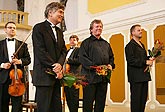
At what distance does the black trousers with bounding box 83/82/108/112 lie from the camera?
11.7 feet

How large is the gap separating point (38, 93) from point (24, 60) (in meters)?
1.13

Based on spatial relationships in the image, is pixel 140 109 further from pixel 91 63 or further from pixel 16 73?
pixel 16 73

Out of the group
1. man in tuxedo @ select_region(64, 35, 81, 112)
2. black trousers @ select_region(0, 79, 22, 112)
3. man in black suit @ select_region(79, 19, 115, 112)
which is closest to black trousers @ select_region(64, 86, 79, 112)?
man in tuxedo @ select_region(64, 35, 81, 112)

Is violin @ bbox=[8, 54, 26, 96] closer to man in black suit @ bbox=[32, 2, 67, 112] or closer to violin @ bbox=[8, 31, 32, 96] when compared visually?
violin @ bbox=[8, 31, 32, 96]

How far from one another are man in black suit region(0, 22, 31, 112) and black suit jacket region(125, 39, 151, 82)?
1.38 meters

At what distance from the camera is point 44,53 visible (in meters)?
2.83

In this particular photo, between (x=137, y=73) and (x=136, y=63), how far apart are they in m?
0.14

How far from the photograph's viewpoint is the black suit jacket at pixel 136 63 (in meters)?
3.88

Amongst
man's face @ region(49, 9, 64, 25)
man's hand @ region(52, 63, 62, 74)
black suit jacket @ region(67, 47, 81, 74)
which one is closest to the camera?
man's hand @ region(52, 63, 62, 74)

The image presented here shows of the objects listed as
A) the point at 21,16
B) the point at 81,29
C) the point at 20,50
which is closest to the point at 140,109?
the point at 20,50

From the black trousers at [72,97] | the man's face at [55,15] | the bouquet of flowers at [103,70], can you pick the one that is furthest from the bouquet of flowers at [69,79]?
the black trousers at [72,97]

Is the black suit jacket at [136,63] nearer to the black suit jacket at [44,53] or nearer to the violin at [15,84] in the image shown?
the black suit jacket at [44,53]

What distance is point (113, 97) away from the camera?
24.7 ft

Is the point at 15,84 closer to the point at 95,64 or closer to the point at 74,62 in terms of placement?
the point at 95,64
